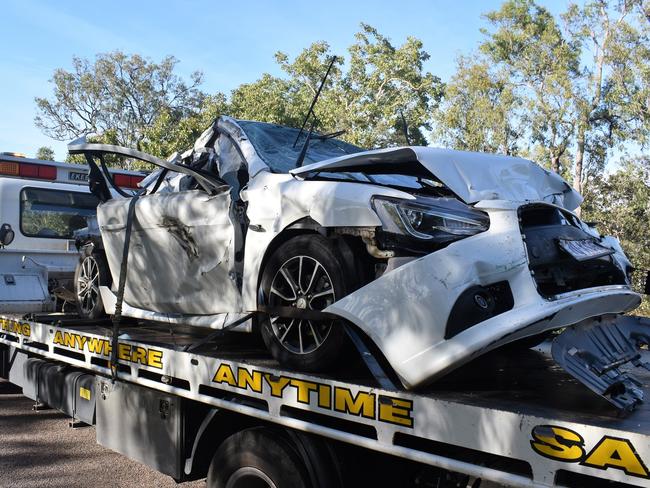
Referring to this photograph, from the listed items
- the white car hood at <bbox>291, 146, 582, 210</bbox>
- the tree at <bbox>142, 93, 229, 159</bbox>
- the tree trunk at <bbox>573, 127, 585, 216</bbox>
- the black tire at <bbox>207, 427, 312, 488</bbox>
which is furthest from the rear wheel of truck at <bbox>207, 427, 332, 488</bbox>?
the tree trunk at <bbox>573, 127, 585, 216</bbox>

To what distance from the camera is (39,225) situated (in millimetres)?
8023

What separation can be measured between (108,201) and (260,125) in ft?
5.57

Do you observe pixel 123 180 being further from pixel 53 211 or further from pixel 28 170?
pixel 28 170

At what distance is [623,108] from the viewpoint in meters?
21.8

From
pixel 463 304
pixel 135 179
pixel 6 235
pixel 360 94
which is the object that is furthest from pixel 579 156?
pixel 463 304

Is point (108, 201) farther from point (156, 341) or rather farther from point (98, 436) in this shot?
point (98, 436)

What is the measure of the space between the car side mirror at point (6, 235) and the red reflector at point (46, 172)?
0.79 m

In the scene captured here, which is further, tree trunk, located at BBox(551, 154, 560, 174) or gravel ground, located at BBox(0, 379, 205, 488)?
tree trunk, located at BBox(551, 154, 560, 174)

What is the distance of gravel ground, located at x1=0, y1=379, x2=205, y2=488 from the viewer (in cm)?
486

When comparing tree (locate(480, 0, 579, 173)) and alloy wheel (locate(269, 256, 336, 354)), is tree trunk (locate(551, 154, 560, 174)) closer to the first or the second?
tree (locate(480, 0, 579, 173))

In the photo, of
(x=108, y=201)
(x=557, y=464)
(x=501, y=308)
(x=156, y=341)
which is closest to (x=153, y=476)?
(x=156, y=341)

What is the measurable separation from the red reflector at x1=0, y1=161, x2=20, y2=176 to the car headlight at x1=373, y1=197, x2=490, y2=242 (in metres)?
5.98

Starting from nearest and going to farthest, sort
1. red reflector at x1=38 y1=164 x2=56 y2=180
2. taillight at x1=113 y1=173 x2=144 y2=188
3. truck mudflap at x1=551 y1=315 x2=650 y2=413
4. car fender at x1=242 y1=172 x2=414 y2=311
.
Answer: truck mudflap at x1=551 y1=315 x2=650 y2=413, car fender at x1=242 y1=172 x2=414 y2=311, red reflector at x1=38 y1=164 x2=56 y2=180, taillight at x1=113 y1=173 x2=144 y2=188

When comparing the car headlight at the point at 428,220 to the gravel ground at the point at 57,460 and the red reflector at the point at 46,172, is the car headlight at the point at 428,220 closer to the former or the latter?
the gravel ground at the point at 57,460
